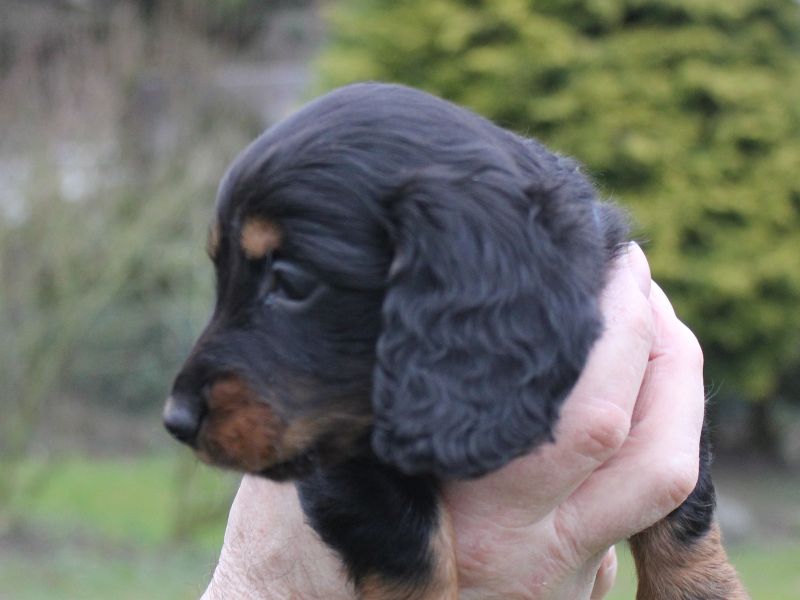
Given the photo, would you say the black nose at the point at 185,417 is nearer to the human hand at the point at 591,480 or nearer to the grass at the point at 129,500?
the human hand at the point at 591,480

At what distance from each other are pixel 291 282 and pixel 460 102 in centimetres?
567

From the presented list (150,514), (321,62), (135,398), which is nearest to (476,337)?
(321,62)

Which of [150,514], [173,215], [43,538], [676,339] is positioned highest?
[676,339]

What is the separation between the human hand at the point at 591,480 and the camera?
207 centimetres

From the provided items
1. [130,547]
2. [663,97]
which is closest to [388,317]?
[663,97]

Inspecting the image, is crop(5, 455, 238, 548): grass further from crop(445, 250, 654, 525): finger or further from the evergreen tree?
crop(445, 250, 654, 525): finger

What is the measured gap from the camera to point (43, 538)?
27.7 feet

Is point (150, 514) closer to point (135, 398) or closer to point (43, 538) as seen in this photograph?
point (43, 538)

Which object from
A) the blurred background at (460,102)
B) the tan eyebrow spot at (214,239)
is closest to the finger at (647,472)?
the tan eyebrow spot at (214,239)

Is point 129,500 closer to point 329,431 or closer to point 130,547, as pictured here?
point 130,547

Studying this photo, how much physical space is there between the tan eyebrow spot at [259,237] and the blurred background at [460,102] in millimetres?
5068

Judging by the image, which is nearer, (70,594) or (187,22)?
(70,594)

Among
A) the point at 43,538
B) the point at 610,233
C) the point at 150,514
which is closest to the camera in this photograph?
the point at 610,233

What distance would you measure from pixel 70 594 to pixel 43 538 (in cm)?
153
